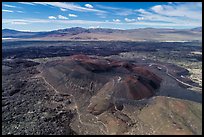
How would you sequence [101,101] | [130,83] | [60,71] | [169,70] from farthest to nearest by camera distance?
1. [169,70]
2. [60,71]
3. [130,83]
4. [101,101]

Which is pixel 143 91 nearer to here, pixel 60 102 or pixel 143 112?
pixel 143 112

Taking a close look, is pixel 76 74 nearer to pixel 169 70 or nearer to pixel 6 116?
pixel 6 116

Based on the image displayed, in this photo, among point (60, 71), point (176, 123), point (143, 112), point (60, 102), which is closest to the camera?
point (176, 123)

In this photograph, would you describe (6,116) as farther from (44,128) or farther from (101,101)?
(101,101)

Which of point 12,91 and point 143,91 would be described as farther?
point 12,91

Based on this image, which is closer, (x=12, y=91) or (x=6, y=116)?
(x=6, y=116)

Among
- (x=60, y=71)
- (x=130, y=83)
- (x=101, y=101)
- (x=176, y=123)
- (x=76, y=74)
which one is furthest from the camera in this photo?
(x=60, y=71)

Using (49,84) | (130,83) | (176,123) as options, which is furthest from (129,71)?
(176,123)

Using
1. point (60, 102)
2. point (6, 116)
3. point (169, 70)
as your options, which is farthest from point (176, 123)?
point (169, 70)

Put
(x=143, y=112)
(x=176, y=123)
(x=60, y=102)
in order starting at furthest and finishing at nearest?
(x=60, y=102) < (x=143, y=112) < (x=176, y=123)
